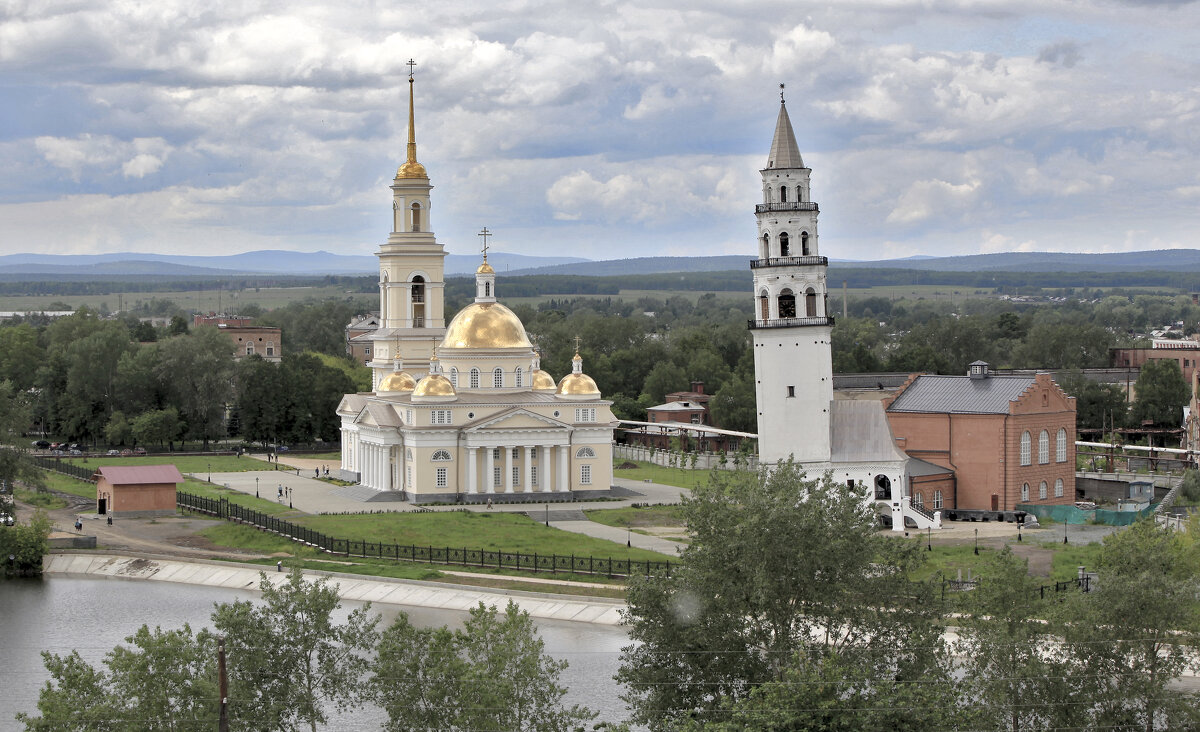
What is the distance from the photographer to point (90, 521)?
7075 centimetres

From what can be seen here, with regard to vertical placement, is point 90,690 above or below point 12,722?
above

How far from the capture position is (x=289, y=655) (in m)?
33.4

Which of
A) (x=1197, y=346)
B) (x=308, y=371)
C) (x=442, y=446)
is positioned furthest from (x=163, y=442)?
(x=1197, y=346)

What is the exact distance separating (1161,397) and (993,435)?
4160cm

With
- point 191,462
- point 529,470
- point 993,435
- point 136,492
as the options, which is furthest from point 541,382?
point 191,462

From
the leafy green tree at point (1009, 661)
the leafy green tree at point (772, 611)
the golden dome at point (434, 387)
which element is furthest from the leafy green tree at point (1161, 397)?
the leafy green tree at point (772, 611)

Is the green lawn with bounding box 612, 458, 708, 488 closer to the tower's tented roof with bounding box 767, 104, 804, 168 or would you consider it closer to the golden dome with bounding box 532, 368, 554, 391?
the golden dome with bounding box 532, 368, 554, 391

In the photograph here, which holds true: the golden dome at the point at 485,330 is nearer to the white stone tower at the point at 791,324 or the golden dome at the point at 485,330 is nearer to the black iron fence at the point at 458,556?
the black iron fence at the point at 458,556

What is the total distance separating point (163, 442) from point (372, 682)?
7761 centimetres

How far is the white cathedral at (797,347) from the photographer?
64500mm

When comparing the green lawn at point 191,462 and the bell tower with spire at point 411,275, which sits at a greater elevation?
the bell tower with spire at point 411,275

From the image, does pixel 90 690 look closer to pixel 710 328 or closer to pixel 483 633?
pixel 483 633

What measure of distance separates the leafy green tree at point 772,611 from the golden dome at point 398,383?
5014 cm

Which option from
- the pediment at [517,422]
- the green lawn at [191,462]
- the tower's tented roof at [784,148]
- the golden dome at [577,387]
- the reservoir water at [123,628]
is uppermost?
the tower's tented roof at [784,148]
